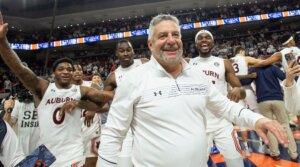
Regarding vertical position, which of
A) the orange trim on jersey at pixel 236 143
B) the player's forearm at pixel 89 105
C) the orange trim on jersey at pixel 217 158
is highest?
the player's forearm at pixel 89 105

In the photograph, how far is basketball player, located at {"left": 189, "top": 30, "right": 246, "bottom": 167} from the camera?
11.1 ft

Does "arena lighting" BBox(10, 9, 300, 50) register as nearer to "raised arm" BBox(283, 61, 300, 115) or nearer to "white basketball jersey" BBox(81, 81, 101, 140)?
"white basketball jersey" BBox(81, 81, 101, 140)

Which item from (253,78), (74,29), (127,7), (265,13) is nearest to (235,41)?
(265,13)

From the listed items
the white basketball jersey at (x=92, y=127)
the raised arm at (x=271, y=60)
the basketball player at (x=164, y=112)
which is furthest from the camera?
the raised arm at (x=271, y=60)

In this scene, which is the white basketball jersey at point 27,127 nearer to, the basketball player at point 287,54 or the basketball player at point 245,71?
the basketball player at point 245,71

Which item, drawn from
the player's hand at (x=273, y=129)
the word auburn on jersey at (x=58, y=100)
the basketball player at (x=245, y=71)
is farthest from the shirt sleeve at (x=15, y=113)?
the basketball player at (x=245, y=71)

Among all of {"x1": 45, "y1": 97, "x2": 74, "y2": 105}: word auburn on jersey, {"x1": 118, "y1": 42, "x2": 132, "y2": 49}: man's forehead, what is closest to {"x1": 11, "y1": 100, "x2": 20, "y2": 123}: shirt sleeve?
{"x1": 45, "y1": 97, "x2": 74, "y2": 105}: word auburn on jersey

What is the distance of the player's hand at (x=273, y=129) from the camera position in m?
1.55

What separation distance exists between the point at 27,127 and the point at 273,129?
10.8ft

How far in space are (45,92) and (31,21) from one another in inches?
921

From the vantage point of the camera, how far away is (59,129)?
3.03 m

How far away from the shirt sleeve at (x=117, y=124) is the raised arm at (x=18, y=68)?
1225mm

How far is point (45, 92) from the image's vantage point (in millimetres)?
3094

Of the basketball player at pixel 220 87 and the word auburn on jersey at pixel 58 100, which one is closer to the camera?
the word auburn on jersey at pixel 58 100
